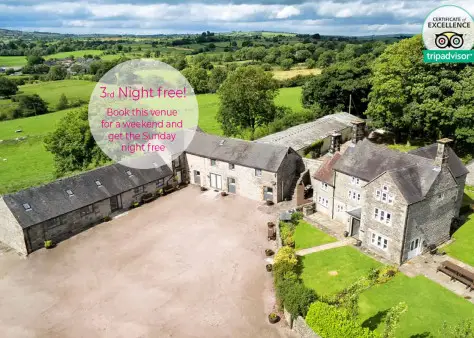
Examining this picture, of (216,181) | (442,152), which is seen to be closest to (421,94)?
(442,152)

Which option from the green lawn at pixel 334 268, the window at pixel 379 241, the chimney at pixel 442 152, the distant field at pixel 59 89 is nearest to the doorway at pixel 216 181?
the green lawn at pixel 334 268

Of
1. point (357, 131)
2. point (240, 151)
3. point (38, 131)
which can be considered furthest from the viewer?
point (38, 131)

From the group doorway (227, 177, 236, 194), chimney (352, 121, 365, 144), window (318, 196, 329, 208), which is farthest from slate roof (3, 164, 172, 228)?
chimney (352, 121, 365, 144)

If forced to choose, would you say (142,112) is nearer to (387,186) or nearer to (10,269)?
(10,269)

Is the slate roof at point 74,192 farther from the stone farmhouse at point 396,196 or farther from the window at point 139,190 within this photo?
the stone farmhouse at point 396,196

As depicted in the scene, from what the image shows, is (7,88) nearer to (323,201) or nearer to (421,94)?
(323,201)

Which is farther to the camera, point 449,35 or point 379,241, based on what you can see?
point 449,35
